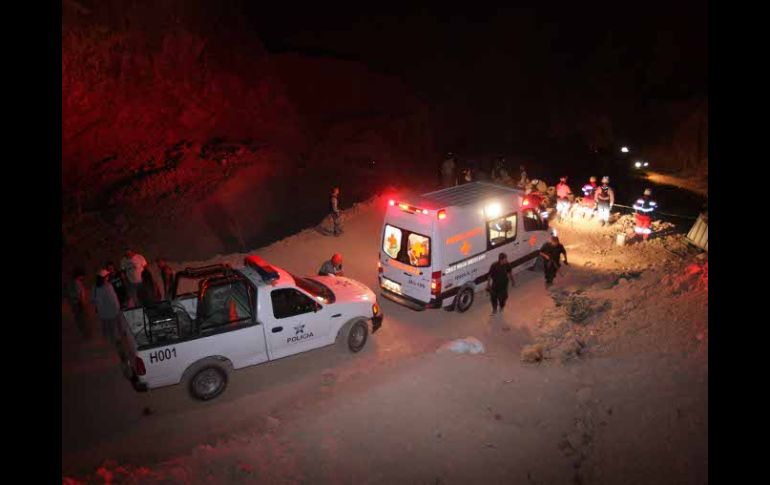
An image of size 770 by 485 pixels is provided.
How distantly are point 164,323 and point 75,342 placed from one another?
107 inches

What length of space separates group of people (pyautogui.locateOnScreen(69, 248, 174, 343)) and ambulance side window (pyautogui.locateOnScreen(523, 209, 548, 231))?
7.95 m

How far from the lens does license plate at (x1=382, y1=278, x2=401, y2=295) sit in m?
11.6

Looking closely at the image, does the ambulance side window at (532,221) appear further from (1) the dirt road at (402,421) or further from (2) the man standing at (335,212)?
(2) the man standing at (335,212)

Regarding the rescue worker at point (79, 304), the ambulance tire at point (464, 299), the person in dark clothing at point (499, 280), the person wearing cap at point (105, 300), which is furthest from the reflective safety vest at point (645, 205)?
the rescue worker at point (79, 304)

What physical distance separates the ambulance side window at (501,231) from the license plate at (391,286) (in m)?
2.21

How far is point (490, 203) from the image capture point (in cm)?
1185

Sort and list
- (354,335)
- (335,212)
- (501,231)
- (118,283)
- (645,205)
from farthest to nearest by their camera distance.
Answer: (335,212)
(645,205)
(501,231)
(118,283)
(354,335)

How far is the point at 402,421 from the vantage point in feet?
25.2

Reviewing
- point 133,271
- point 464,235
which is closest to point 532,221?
point 464,235

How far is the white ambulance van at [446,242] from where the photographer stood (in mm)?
10867

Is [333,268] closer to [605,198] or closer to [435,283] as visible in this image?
[435,283]

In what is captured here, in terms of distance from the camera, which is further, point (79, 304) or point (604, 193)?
point (604, 193)

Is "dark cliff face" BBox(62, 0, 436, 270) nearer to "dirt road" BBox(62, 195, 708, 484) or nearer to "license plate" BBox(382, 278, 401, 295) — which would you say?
"dirt road" BBox(62, 195, 708, 484)

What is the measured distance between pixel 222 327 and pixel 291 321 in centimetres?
114
